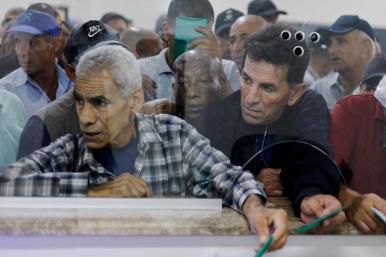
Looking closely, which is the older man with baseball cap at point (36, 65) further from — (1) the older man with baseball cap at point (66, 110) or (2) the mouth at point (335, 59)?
(2) the mouth at point (335, 59)

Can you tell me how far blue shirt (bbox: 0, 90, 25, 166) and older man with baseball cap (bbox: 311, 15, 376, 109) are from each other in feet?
2.69

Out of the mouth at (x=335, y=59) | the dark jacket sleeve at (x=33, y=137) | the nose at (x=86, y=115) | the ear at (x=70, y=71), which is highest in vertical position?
the mouth at (x=335, y=59)

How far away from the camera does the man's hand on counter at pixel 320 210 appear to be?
5.78ft

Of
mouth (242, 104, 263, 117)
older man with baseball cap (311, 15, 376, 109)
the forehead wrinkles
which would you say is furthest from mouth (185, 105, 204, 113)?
older man with baseball cap (311, 15, 376, 109)

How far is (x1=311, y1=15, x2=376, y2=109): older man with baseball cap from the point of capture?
1.87 meters

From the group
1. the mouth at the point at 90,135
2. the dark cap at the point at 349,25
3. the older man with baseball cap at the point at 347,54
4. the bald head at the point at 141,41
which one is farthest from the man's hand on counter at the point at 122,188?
the dark cap at the point at 349,25

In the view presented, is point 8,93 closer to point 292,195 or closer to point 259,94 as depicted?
point 259,94

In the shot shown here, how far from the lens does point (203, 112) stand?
71.4 inches

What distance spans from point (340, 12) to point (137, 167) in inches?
28.7

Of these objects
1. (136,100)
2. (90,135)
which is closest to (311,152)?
Answer: (136,100)

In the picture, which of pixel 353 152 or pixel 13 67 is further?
pixel 353 152

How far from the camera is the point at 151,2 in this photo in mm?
1760

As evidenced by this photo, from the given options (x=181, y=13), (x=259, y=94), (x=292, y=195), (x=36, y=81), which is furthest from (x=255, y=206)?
(x=36, y=81)

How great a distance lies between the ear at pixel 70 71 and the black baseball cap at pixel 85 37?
0.01 meters
